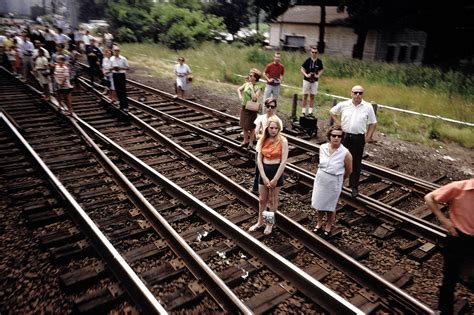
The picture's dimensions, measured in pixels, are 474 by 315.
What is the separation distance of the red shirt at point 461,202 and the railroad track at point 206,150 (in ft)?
3.36

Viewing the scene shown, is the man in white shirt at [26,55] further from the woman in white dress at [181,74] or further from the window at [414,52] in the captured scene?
the window at [414,52]

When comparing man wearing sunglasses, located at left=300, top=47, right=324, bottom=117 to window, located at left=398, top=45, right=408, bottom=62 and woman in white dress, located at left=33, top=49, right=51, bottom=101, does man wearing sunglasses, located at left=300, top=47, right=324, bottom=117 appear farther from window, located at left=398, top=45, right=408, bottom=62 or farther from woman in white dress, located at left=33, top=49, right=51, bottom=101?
window, located at left=398, top=45, right=408, bottom=62

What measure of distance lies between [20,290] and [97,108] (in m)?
8.92

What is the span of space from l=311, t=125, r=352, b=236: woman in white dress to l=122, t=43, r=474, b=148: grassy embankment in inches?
269

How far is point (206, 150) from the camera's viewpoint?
9.18 meters

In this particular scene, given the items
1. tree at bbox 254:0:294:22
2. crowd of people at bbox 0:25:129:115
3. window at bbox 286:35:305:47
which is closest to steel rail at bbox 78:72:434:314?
crowd of people at bbox 0:25:129:115

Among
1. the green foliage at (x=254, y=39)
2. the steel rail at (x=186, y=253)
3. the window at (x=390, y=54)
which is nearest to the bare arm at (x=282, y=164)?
the steel rail at (x=186, y=253)

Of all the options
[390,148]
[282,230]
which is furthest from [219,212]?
[390,148]

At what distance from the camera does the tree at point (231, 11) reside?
4419 centimetres

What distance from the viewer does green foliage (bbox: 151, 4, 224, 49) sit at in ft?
106

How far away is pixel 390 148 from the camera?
10414mm

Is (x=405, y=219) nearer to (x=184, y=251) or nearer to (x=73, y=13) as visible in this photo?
(x=184, y=251)

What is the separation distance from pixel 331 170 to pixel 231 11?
42308 mm

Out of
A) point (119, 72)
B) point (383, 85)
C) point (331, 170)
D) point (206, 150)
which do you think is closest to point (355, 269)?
point (331, 170)
